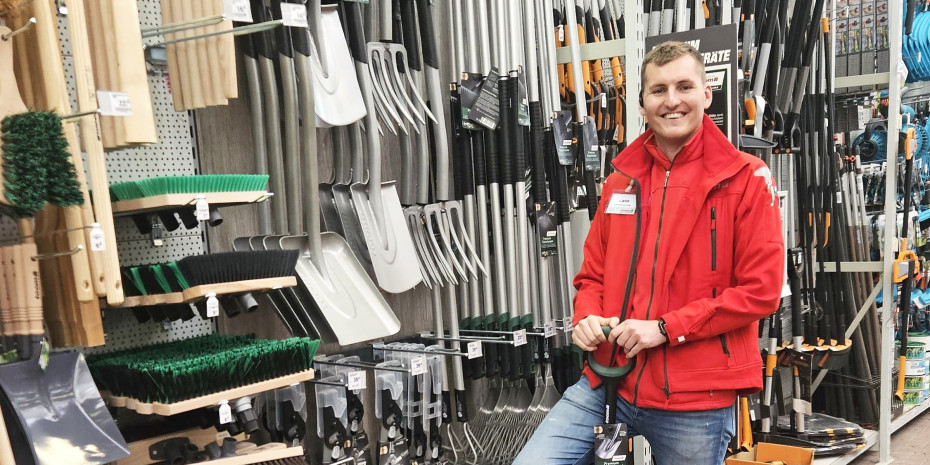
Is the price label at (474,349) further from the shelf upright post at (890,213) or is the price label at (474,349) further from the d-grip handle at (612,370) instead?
the shelf upright post at (890,213)

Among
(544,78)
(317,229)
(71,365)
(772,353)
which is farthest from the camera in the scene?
(772,353)

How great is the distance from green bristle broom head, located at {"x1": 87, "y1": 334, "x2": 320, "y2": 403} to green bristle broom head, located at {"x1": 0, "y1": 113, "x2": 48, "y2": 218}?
45 cm

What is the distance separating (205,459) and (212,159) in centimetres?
96

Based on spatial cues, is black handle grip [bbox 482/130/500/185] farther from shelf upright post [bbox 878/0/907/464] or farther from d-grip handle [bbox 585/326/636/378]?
shelf upright post [bbox 878/0/907/464]

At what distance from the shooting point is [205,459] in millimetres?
1960

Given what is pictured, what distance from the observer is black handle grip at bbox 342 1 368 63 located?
2676mm

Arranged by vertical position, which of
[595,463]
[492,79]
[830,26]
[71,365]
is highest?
[830,26]

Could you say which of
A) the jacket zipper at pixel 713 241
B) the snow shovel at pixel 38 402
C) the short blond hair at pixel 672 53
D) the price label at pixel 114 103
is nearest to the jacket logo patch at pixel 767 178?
the jacket zipper at pixel 713 241

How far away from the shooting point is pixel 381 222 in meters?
2.76

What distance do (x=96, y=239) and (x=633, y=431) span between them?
136 centimetres

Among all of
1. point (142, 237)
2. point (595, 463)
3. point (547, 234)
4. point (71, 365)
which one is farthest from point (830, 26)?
point (71, 365)

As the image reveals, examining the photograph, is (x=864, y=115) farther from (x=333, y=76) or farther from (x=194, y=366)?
(x=194, y=366)

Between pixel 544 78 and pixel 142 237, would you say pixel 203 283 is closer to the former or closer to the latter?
pixel 142 237

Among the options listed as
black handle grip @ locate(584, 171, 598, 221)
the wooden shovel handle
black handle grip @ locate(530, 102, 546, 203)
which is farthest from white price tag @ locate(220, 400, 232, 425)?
black handle grip @ locate(584, 171, 598, 221)
